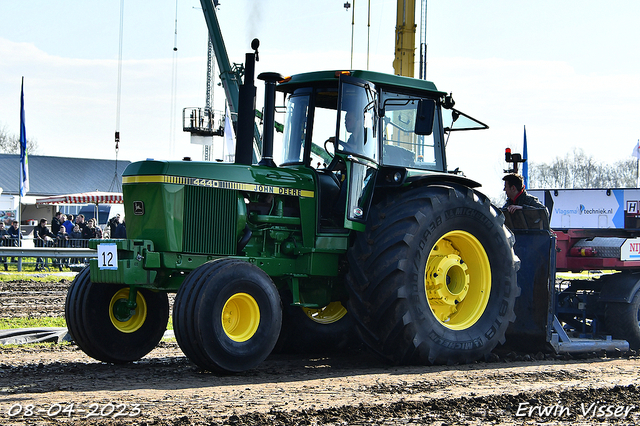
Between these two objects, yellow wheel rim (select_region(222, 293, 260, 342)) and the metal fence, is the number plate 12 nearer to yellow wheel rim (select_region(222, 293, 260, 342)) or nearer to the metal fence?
yellow wheel rim (select_region(222, 293, 260, 342))

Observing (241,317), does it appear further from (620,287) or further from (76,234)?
(76,234)

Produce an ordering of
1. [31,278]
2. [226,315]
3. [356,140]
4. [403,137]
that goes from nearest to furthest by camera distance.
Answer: [226,315]
[356,140]
[403,137]
[31,278]

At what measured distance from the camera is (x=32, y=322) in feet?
33.8

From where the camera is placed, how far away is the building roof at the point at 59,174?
2127 inches

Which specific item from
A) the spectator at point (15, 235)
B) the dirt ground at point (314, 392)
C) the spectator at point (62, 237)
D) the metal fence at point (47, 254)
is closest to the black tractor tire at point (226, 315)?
the dirt ground at point (314, 392)

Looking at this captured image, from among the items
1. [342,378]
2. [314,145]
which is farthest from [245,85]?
[342,378]

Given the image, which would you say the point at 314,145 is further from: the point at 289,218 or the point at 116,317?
the point at 116,317

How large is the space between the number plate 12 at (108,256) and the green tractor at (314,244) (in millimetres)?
15

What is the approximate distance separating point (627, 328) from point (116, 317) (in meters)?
5.64

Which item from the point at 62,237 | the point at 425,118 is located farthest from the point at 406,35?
the point at 425,118

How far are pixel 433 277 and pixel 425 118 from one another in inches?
60.0

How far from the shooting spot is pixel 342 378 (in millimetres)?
6203

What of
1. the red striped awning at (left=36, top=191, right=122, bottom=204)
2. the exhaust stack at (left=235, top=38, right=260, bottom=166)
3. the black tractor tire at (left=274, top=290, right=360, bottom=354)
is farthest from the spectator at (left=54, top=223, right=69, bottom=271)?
the exhaust stack at (left=235, top=38, right=260, bottom=166)

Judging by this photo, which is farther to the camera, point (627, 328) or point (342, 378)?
point (627, 328)
